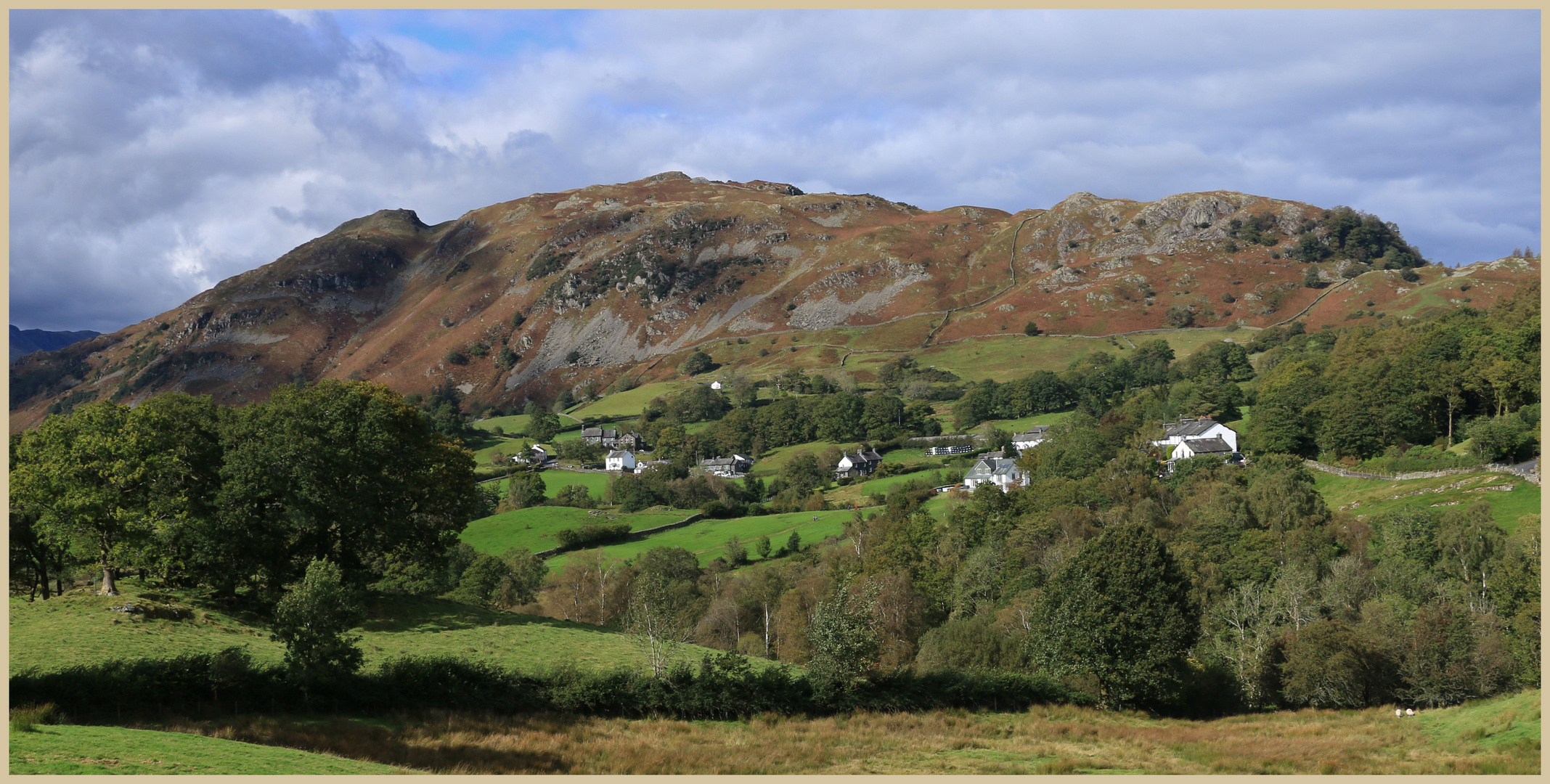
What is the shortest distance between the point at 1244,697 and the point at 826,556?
1718 inches

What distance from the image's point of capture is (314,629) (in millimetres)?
29297

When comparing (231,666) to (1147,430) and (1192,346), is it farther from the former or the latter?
(1192,346)

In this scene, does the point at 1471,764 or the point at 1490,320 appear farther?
the point at 1490,320

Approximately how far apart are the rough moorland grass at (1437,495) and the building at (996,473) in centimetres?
3977

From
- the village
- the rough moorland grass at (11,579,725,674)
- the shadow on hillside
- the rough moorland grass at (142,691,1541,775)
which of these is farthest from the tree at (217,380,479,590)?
the village

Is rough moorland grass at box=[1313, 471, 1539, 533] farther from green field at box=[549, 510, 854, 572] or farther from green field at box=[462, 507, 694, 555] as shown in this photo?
green field at box=[462, 507, 694, 555]

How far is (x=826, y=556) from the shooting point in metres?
85.2

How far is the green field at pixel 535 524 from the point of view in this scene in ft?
328

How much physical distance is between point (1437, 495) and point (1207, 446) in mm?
35690

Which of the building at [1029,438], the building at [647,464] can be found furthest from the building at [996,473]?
the building at [647,464]

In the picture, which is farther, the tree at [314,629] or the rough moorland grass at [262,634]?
the rough moorland grass at [262,634]

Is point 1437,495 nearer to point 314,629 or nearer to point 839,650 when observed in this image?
point 839,650

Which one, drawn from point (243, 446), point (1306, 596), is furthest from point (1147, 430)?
point (243, 446)

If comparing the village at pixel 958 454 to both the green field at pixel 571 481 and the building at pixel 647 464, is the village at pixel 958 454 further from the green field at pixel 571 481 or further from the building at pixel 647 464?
the green field at pixel 571 481
